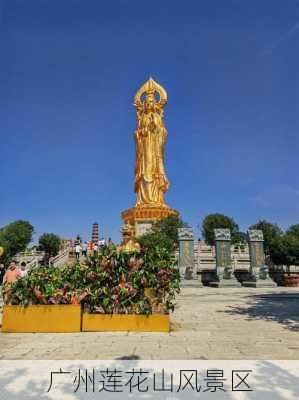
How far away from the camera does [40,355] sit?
5.27 m

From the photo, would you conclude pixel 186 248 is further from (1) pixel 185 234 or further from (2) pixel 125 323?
(2) pixel 125 323

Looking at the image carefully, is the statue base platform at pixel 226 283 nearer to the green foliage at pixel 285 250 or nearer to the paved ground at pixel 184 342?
the green foliage at pixel 285 250

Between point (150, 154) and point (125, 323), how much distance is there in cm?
3156

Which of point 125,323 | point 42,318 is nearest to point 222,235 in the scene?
point 125,323

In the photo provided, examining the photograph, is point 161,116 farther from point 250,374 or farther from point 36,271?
point 250,374

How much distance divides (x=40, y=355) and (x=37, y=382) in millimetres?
1284

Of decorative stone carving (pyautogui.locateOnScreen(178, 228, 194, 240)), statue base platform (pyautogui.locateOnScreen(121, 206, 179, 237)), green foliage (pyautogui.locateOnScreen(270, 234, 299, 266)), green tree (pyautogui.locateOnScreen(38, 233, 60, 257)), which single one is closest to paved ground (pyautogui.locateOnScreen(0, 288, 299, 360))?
decorative stone carving (pyautogui.locateOnScreen(178, 228, 194, 240))

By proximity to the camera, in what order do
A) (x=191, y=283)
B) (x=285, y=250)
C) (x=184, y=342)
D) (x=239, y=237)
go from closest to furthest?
(x=184, y=342) → (x=191, y=283) → (x=285, y=250) → (x=239, y=237)

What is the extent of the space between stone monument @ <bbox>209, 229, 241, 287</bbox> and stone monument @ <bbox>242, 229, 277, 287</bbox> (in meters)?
1.13

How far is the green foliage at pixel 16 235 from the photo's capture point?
38953mm

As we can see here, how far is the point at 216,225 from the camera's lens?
130 ft

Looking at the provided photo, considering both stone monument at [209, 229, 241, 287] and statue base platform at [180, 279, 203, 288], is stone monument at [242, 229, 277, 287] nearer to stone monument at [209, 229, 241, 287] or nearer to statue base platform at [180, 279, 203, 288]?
stone monument at [209, 229, 241, 287]

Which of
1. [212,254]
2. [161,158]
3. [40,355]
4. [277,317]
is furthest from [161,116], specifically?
[40,355]

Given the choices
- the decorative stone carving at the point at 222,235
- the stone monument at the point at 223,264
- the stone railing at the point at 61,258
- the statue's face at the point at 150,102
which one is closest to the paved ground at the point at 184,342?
the stone monument at the point at 223,264
